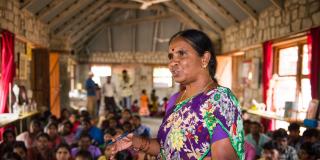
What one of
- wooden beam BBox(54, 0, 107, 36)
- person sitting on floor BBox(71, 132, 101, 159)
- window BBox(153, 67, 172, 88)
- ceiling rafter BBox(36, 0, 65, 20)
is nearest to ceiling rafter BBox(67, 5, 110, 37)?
wooden beam BBox(54, 0, 107, 36)

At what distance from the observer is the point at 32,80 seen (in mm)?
7141

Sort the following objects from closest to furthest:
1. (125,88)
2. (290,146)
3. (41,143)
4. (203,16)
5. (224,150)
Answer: (224,150)
(290,146)
(41,143)
(203,16)
(125,88)

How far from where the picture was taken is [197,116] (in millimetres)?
1128

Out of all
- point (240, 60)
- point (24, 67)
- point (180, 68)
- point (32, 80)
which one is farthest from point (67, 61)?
point (180, 68)

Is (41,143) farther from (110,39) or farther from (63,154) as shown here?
(110,39)

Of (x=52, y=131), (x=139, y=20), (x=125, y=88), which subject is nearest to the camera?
(x=52, y=131)

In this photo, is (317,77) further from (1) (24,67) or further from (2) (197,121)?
(1) (24,67)

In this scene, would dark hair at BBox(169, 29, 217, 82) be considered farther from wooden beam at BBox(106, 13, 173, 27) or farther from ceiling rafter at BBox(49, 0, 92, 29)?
→ wooden beam at BBox(106, 13, 173, 27)

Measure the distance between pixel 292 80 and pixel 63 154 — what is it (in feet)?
11.8

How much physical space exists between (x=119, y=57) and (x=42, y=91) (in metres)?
6.21

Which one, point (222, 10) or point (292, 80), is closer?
point (292, 80)

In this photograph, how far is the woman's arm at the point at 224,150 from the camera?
1.06 meters

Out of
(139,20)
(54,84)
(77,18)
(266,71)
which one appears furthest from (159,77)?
(266,71)

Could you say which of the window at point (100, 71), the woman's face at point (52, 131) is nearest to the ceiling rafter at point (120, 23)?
the window at point (100, 71)
